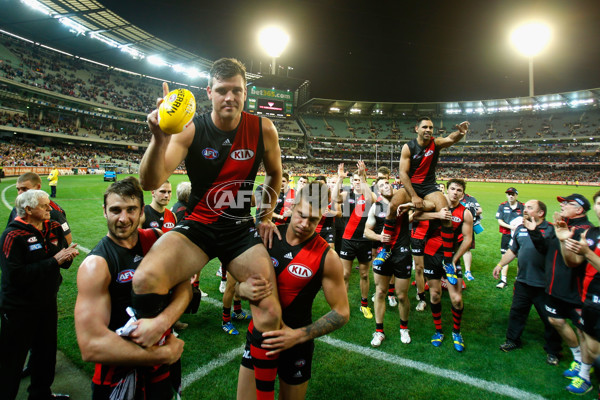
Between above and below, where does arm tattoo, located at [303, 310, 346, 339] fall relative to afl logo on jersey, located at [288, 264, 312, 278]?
below

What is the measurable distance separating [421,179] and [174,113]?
4.64 m

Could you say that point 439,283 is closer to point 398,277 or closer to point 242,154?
point 398,277

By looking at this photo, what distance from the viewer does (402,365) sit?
4305mm

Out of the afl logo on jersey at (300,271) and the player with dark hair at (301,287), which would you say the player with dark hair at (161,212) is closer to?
the player with dark hair at (301,287)

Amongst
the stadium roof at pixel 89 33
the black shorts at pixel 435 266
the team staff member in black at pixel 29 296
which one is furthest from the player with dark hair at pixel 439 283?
Result: the stadium roof at pixel 89 33

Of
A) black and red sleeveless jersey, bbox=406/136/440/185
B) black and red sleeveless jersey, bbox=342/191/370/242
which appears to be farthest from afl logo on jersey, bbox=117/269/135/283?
black and red sleeveless jersey, bbox=342/191/370/242

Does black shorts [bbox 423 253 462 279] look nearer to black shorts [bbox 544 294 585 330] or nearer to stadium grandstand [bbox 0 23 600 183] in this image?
black shorts [bbox 544 294 585 330]

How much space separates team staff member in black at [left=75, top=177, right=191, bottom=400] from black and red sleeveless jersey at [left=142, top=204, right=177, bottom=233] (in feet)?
9.40

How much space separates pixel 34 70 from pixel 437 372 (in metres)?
69.6

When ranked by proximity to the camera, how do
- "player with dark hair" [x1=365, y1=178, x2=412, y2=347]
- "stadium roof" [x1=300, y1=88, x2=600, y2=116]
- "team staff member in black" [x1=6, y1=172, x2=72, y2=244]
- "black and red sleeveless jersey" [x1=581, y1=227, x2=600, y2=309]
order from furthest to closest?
"stadium roof" [x1=300, y1=88, x2=600, y2=116], "player with dark hair" [x1=365, y1=178, x2=412, y2=347], "team staff member in black" [x1=6, y1=172, x2=72, y2=244], "black and red sleeveless jersey" [x1=581, y1=227, x2=600, y2=309]

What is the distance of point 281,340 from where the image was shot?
8.05 ft

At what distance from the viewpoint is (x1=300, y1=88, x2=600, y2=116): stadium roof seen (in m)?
60.6

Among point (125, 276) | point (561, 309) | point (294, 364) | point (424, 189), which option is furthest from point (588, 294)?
point (125, 276)

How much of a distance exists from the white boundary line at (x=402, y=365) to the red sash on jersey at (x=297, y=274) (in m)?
1.98
